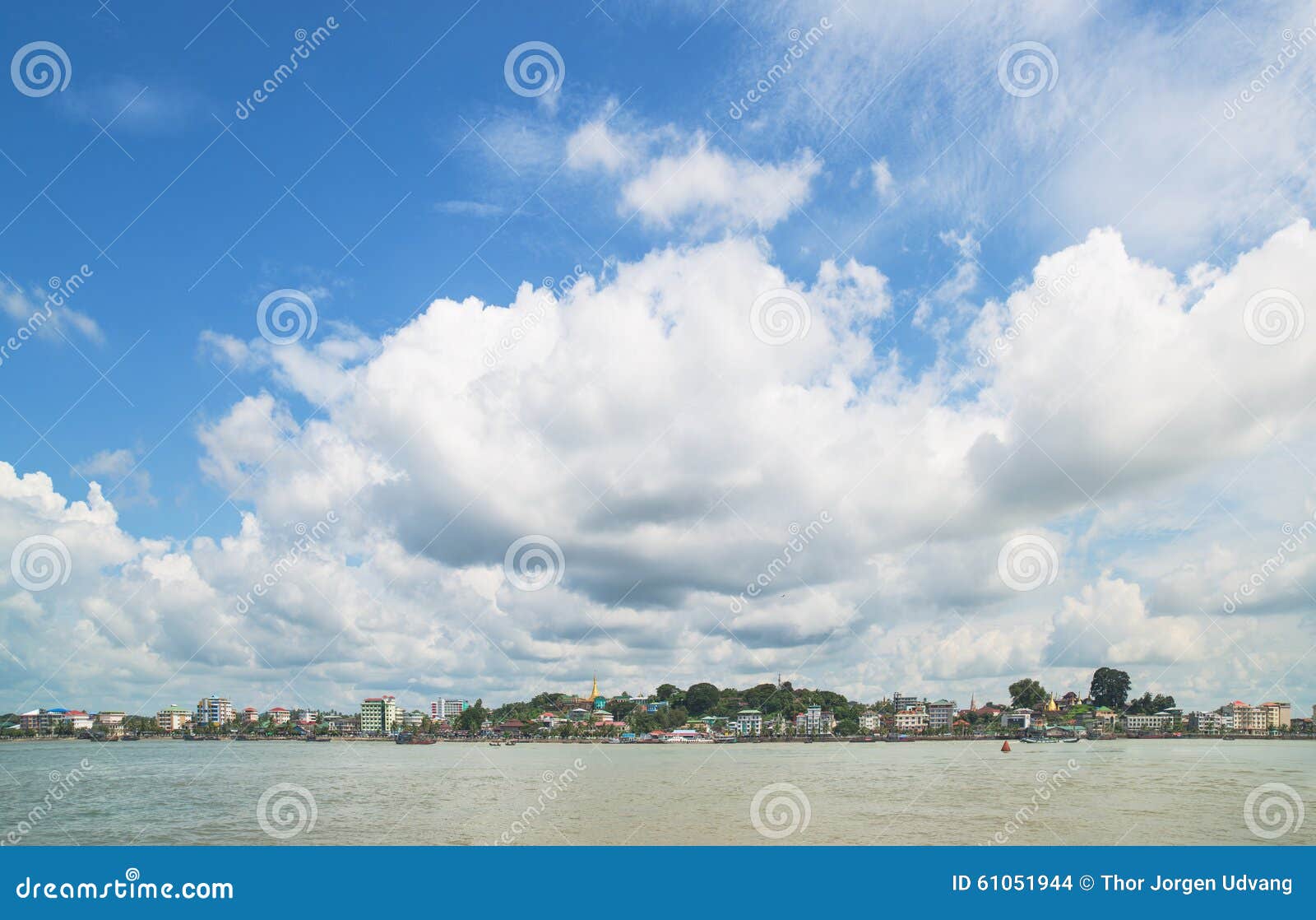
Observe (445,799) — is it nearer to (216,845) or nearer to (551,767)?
(216,845)

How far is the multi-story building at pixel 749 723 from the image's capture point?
499ft

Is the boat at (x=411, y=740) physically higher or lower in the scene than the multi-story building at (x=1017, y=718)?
lower

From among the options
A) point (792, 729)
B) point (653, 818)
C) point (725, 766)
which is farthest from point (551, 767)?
point (792, 729)

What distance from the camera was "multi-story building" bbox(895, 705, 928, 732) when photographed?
16862 centimetres

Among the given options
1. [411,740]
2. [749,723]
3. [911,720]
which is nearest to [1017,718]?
[911,720]

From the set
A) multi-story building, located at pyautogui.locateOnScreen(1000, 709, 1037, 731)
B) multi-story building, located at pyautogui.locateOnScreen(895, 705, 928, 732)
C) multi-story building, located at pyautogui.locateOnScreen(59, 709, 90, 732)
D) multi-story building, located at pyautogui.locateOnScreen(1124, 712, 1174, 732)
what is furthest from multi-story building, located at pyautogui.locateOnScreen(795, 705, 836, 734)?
multi-story building, located at pyautogui.locateOnScreen(59, 709, 90, 732)

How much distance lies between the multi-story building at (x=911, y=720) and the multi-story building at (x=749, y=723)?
29500mm

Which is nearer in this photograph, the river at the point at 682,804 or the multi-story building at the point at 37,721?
the river at the point at 682,804

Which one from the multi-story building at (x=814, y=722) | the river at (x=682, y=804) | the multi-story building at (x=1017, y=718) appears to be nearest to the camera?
the river at (x=682, y=804)

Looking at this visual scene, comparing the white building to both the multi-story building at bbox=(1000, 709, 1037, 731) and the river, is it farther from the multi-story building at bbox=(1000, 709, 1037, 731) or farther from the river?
the river

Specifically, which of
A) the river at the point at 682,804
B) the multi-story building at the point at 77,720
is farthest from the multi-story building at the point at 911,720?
the multi-story building at the point at 77,720

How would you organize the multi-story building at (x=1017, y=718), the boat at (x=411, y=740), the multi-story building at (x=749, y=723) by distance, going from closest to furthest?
the boat at (x=411, y=740) → the multi-story building at (x=749, y=723) → the multi-story building at (x=1017, y=718)

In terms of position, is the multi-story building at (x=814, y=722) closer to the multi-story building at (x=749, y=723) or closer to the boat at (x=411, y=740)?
the multi-story building at (x=749, y=723)

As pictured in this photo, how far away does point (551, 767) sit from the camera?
74.4 meters
